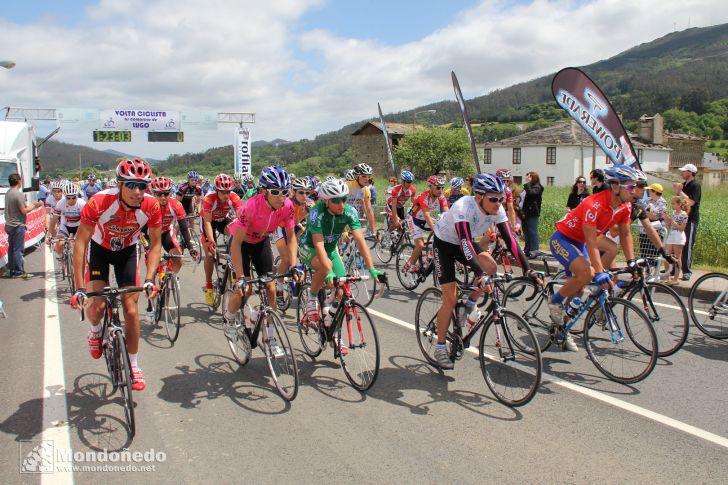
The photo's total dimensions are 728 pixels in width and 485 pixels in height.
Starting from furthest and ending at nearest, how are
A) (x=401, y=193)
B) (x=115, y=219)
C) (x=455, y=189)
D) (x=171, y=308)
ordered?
(x=401, y=193), (x=455, y=189), (x=171, y=308), (x=115, y=219)

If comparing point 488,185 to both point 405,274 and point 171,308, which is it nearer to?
point 171,308

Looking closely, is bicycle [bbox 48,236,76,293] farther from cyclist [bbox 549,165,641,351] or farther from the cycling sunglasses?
cyclist [bbox 549,165,641,351]

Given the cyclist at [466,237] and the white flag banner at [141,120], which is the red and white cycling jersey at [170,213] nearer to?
the cyclist at [466,237]

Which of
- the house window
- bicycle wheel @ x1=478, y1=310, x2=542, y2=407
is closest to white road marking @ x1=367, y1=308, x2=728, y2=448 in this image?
bicycle wheel @ x1=478, y1=310, x2=542, y2=407

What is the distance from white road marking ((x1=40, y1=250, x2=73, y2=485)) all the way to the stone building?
86.3 meters

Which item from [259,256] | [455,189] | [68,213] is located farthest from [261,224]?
[68,213]

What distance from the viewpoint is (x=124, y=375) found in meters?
4.34

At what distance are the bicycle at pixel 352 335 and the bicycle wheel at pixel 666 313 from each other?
3.07 metres

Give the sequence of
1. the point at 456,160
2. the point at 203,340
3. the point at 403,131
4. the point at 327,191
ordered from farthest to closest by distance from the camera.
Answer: the point at 403,131 < the point at 456,160 < the point at 203,340 < the point at 327,191

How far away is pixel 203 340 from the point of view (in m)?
6.73

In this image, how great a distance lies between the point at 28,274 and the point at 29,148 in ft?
26.6

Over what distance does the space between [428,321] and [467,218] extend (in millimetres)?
1349

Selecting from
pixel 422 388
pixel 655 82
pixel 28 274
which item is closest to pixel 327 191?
pixel 422 388

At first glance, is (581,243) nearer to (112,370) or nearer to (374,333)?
(374,333)
